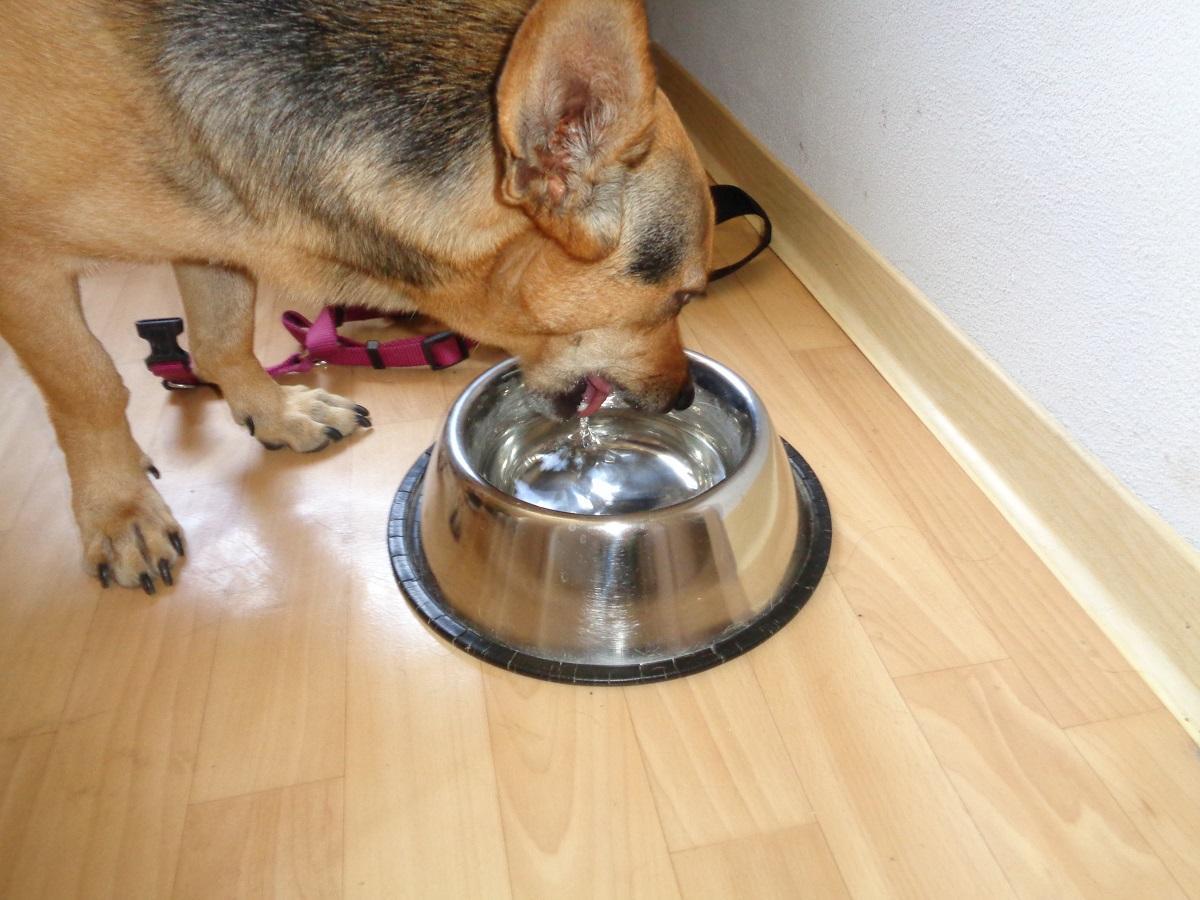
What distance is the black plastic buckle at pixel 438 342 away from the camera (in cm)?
265

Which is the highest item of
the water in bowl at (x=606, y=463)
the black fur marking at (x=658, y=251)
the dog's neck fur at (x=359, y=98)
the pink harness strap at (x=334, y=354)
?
the dog's neck fur at (x=359, y=98)

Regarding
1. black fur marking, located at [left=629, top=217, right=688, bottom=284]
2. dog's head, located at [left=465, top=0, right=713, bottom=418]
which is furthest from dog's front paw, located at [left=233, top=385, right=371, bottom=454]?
black fur marking, located at [left=629, top=217, right=688, bottom=284]

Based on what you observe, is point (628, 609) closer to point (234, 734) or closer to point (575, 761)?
point (575, 761)

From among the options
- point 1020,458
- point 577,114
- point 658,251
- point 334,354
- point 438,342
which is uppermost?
point 577,114

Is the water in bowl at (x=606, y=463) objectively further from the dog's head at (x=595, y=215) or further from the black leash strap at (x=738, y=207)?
the black leash strap at (x=738, y=207)

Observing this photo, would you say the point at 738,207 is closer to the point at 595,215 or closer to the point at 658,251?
the point at 658,251

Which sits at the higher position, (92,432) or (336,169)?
(336,169)

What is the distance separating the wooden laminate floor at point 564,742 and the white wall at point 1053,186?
401mm

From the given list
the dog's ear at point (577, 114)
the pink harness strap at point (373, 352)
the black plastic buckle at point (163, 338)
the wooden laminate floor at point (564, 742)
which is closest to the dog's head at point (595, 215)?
the dog's ear at point (577, 114)

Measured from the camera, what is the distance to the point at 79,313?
1.94 m

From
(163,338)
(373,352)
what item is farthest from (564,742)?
(163,338)

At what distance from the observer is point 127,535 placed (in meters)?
2.02

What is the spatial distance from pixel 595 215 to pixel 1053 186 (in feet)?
3.51

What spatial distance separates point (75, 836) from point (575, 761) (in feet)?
2.92
